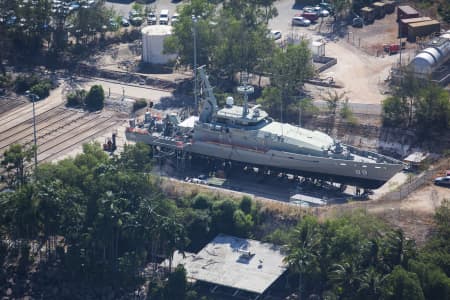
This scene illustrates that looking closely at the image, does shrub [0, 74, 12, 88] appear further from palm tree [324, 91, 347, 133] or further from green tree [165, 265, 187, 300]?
green tree [165, 265, 187, 300]

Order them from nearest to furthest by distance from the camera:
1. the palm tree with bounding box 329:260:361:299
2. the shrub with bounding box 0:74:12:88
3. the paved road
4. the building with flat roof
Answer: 1. the palm tree with bounding box 329:260:361:299
2. the building with flat roof
3. the shrub with bounding box 0:74:12:88
4. the paved road

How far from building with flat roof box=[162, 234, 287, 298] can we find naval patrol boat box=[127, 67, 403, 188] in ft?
40.8

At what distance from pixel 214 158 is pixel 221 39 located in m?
20.4

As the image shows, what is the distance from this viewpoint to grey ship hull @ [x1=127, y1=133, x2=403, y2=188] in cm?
10369

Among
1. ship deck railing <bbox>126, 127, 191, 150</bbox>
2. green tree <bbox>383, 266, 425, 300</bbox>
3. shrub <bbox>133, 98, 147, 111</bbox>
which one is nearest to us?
green tree <bbox>383, 266, 425, 300</bbox>

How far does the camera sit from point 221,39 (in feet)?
414

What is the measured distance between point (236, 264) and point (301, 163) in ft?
52.6

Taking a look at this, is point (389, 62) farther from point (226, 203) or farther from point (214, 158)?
point (226, 203)

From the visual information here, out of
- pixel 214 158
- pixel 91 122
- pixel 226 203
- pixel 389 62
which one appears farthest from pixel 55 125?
pixel 389 62

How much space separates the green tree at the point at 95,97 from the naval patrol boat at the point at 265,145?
11501 millimetres

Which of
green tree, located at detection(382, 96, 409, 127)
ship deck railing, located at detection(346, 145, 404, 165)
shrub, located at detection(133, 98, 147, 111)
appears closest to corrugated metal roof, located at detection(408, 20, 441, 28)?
green tree, located at detection(382, 96, 409, 127)

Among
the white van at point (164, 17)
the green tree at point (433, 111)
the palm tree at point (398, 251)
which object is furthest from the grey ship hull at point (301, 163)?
the white van at point (164, 17)

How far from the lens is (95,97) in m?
123

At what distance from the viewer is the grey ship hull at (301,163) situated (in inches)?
4082
